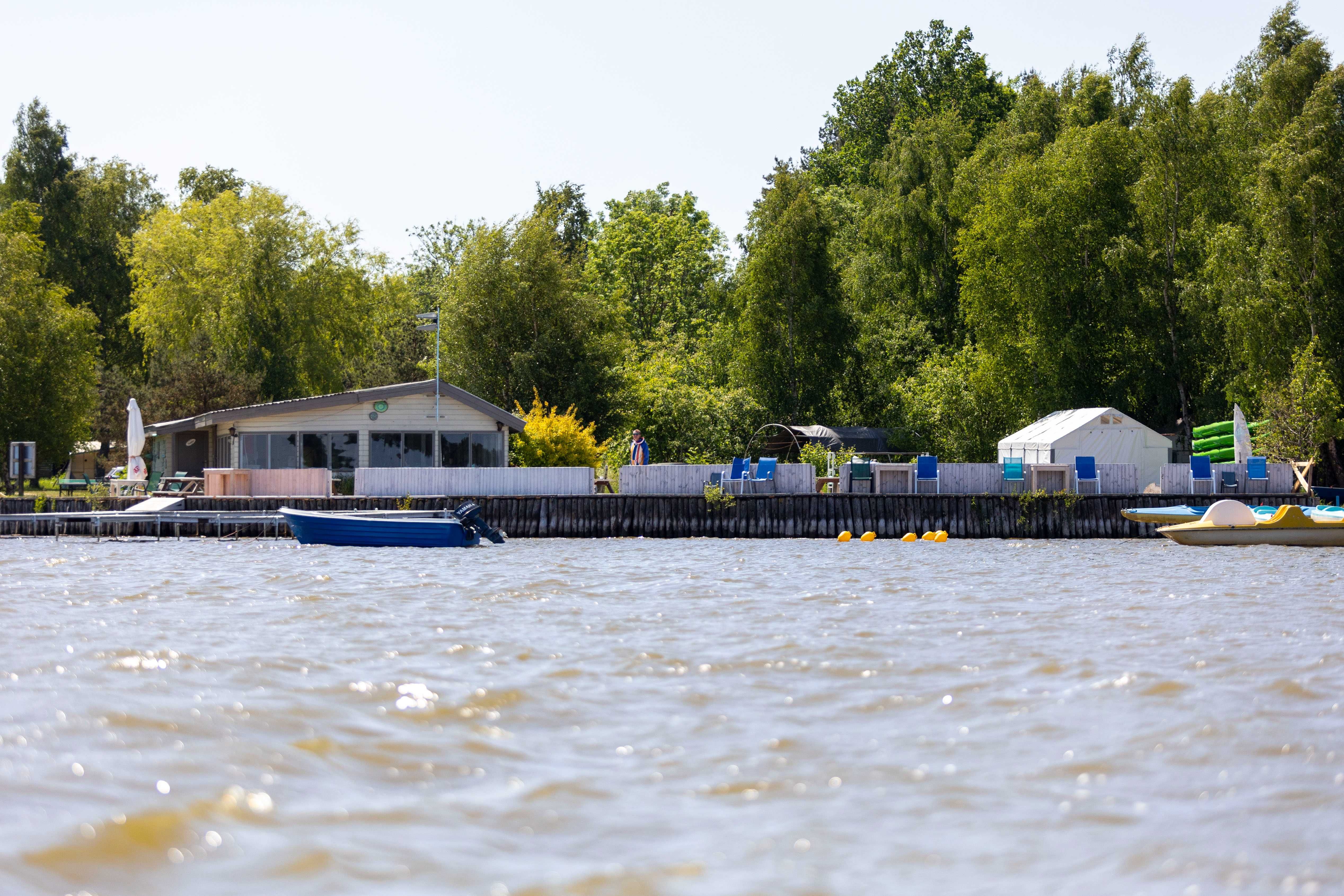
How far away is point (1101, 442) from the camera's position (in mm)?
38781

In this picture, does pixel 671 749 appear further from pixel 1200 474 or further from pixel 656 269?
pixel 656 269

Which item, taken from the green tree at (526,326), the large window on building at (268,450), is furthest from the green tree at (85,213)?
the large window on building at (268,450)

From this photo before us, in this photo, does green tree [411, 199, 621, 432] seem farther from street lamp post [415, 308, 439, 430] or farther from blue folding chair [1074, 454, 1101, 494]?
blue folding chair [1074, 454, 1101, 494]

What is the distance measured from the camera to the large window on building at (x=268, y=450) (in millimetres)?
36750

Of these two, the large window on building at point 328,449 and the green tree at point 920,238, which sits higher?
the green tree at point 920,238

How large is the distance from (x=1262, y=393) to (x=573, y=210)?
45.1m

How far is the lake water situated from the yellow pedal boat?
521 inches

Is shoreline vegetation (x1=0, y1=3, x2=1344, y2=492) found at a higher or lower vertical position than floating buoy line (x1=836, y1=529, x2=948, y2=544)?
higher

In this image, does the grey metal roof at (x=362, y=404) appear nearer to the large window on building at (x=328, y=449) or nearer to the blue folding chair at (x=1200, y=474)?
the large window on building at (x=328, y=449)

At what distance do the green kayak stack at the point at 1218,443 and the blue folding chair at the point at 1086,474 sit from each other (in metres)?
3.01

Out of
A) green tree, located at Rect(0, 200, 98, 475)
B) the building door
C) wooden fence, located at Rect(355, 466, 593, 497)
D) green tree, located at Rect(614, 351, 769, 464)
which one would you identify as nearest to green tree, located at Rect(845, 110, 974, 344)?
green tree, located at Rect(614, 351, 769, 464)

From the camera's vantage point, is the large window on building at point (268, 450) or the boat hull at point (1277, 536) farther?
the large window on building at point (268, 450)

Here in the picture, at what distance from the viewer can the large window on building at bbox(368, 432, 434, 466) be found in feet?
121

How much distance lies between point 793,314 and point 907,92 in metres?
24.4
